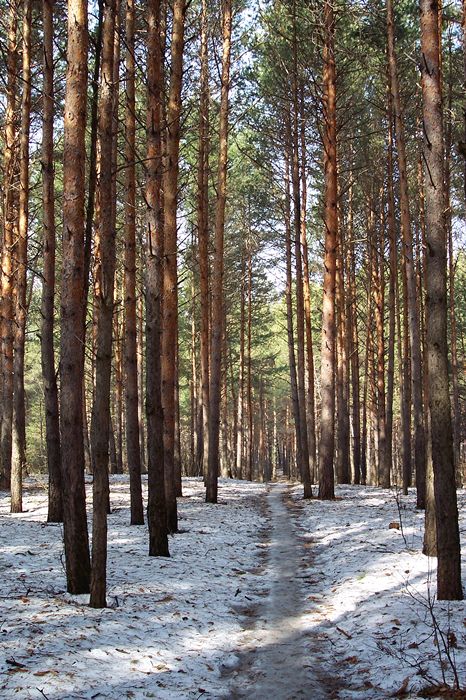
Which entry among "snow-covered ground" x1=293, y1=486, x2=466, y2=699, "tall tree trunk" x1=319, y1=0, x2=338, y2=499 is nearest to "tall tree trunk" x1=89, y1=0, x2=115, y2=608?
"snow-covered ground" x1=293, y1=486, x2=466, y2=699

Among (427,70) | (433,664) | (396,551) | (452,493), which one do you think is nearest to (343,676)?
(433,664)

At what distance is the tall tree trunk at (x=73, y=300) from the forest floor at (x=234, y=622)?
585 mm

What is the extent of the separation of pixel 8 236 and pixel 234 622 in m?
11.4

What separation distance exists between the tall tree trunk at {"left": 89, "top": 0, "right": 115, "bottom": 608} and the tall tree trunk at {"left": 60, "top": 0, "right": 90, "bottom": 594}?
0.87ft

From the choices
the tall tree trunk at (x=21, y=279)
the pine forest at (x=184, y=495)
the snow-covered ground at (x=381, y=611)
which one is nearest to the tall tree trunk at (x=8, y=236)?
the pine forest at (x=184, y=495)

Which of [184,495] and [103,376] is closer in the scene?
[103,376]

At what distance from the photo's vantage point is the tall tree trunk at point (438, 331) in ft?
20.0

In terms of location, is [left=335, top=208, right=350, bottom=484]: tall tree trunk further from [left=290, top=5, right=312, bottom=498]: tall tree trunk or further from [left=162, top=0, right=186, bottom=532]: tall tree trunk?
[left=162, top=0, right=186, bottom=532]: tall tree trunk

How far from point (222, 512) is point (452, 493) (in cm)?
841

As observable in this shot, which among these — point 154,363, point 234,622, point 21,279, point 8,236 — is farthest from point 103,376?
point 8,236

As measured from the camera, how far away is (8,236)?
14.6m

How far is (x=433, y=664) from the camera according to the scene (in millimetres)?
4633

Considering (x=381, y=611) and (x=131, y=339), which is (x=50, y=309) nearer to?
(x=131, y=339)

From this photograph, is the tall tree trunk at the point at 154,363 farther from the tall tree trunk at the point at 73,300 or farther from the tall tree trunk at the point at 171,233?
the tall tree trunk at the point at 73,300
